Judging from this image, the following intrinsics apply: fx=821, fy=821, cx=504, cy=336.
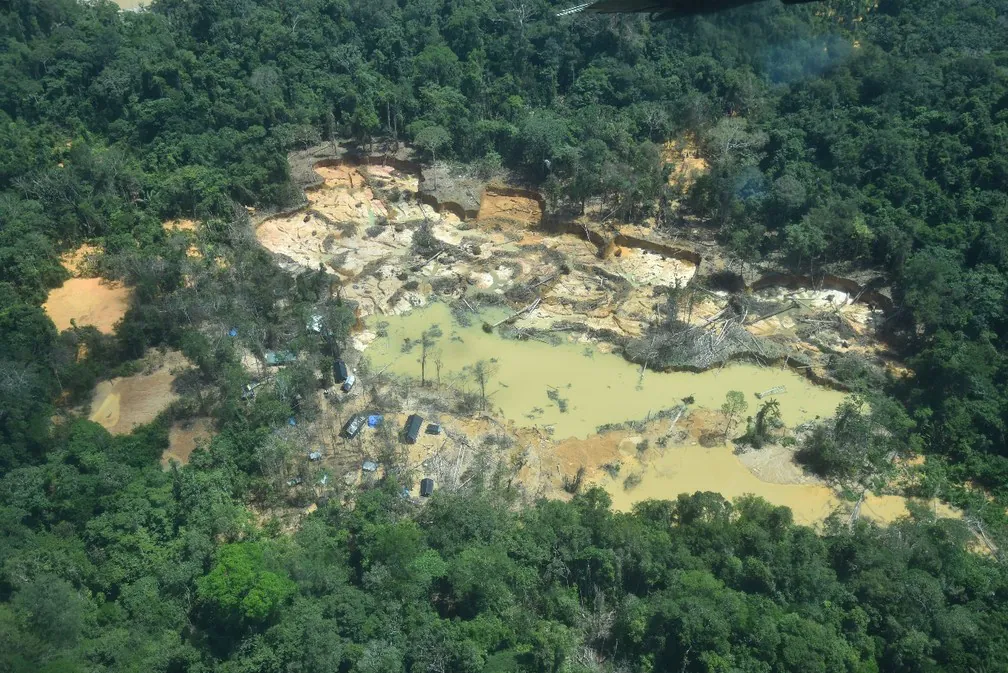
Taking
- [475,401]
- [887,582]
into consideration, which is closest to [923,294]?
[887,582]

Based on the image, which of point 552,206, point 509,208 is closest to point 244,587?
point 552,206

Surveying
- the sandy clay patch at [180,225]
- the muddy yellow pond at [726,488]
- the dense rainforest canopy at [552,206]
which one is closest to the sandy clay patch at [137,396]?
the dense rainforest canopy at [552,206]

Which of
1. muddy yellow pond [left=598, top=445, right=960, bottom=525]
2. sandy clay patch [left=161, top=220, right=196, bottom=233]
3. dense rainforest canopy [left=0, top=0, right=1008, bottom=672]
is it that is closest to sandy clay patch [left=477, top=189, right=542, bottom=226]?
dense rainforest canopy [left=0, top=0, right=1008, bottom=672]

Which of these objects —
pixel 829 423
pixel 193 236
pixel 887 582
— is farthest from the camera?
pixel 193 236

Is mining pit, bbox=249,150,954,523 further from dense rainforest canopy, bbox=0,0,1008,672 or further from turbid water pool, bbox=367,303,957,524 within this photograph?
dense rainforest canopy, bbox=0,0,1008,672

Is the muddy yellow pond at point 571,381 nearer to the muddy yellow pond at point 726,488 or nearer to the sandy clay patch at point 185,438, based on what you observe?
the muddy yellow pond at point 726,488

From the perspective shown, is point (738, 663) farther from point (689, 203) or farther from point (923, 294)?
point (689, 203)
